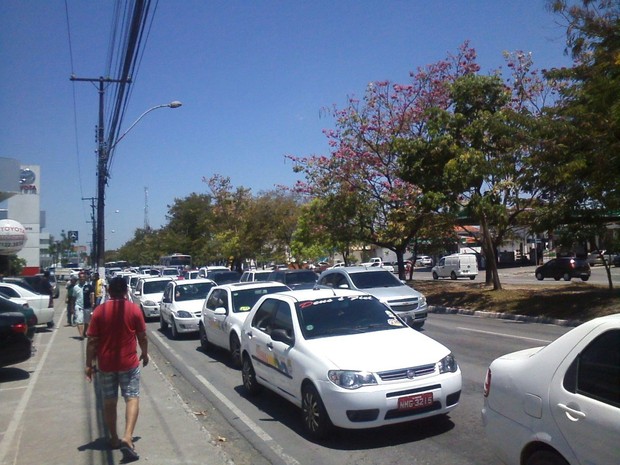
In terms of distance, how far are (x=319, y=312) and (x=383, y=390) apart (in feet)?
6.11

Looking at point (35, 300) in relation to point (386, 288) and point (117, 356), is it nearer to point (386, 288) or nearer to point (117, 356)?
point (386, 288)

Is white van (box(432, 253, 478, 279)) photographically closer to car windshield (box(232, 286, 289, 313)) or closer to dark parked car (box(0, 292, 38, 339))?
car windshield (box(232, 286, 289, 313))

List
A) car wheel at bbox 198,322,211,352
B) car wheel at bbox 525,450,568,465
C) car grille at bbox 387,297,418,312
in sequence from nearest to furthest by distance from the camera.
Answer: car wheel at bbox 525,450,568,465 → car wheel at bbox 198,322,211,352 → car grille at bbox 387,297,418,312

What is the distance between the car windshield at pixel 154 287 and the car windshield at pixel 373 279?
9145 millimetres

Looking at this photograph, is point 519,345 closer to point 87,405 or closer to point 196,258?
point 87,405

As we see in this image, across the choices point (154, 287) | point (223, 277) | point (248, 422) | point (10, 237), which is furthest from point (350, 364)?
point (10, 237)

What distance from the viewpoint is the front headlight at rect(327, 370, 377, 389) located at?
6477 mm

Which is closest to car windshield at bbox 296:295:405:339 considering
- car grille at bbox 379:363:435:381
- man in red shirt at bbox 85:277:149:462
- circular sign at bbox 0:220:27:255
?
car grille at bbox 379:363:435:381

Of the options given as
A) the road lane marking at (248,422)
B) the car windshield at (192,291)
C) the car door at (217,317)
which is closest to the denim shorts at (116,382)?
the road lane marking at (248,422)

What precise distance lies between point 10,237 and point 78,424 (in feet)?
77.9

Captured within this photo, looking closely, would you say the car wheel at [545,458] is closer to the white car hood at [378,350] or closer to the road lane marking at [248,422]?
the white car hood at [378,350]

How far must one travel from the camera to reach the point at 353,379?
650cm

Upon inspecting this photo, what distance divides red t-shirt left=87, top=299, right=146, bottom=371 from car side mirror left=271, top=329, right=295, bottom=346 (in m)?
1.91

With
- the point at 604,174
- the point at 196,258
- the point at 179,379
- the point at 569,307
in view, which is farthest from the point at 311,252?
the point at 179,379
